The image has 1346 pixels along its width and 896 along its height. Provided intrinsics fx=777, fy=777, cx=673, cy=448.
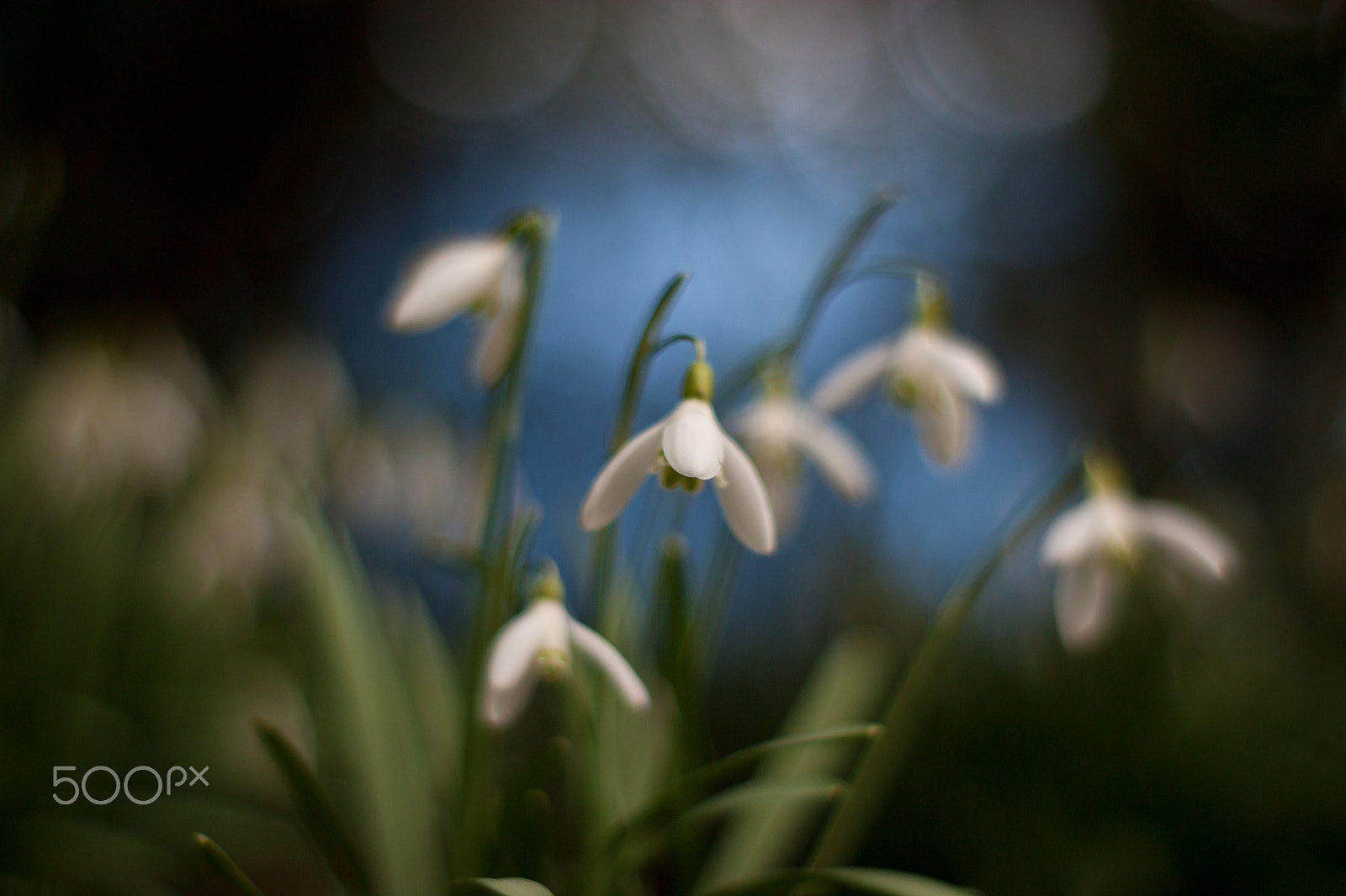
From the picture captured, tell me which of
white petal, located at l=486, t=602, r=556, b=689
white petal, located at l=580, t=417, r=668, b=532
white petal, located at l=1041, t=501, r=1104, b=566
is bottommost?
white petal, located at l=1041, t=501, r=1104, b=566

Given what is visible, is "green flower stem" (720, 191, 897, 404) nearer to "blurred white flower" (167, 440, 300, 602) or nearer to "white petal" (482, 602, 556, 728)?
"white petal" (482, 602, 556, 728)

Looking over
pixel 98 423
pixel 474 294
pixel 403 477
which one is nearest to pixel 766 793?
pixel 474 294

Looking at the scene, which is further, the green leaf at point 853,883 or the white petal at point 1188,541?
the white petal at point 1188,541

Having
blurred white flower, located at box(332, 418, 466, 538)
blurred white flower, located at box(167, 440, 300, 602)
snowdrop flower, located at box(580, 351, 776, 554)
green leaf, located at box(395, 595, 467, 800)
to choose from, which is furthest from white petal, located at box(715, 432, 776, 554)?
blurred white flower, located at box(332, 418, 466, 538)

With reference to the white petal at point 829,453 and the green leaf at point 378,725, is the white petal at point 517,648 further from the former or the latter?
the white petal at point 829,453

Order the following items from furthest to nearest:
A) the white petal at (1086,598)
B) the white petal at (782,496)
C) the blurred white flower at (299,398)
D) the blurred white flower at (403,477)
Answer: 1. the blurred white flower at (403,477)
2. the blurred white flower at (299,398)
3. the white petal at (782,496)
4. the white petal at (1086,598)

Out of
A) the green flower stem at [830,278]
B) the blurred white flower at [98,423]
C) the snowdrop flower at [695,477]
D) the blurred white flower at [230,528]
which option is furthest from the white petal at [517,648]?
the blurred white flower at [98,423]
